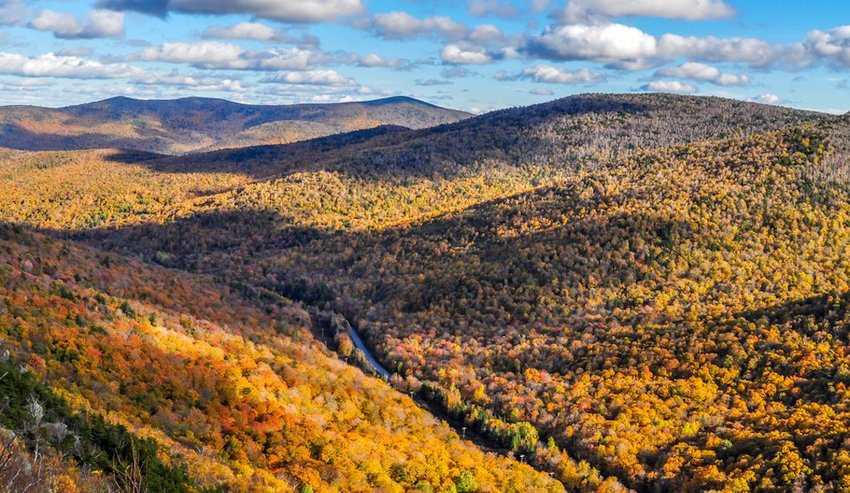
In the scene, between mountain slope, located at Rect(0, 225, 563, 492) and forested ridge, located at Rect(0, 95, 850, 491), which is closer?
mountain slope, located at Rect(0, 225, 563, 492)

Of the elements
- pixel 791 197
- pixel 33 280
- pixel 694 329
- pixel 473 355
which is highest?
pixel 791 197

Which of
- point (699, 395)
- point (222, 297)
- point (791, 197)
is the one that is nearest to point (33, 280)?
point (222, 297)

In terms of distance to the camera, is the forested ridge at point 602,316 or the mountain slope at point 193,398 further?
the forested ridge at point 602,316

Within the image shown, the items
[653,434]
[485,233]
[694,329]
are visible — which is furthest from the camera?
[485,233]

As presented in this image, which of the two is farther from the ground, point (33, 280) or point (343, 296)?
point (33, 280)

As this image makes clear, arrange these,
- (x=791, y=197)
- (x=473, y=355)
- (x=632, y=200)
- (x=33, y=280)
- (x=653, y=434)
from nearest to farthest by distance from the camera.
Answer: (x=33, y=280) → (x=653, y=434) → (x=473, y=355) → (x=791, y=197) → (x=632, y=200)

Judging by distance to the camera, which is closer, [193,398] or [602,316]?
[193,398]

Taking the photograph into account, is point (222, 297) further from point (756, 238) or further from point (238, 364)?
point (756, 238)

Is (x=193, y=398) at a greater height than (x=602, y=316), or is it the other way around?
(x=193, y=398)
